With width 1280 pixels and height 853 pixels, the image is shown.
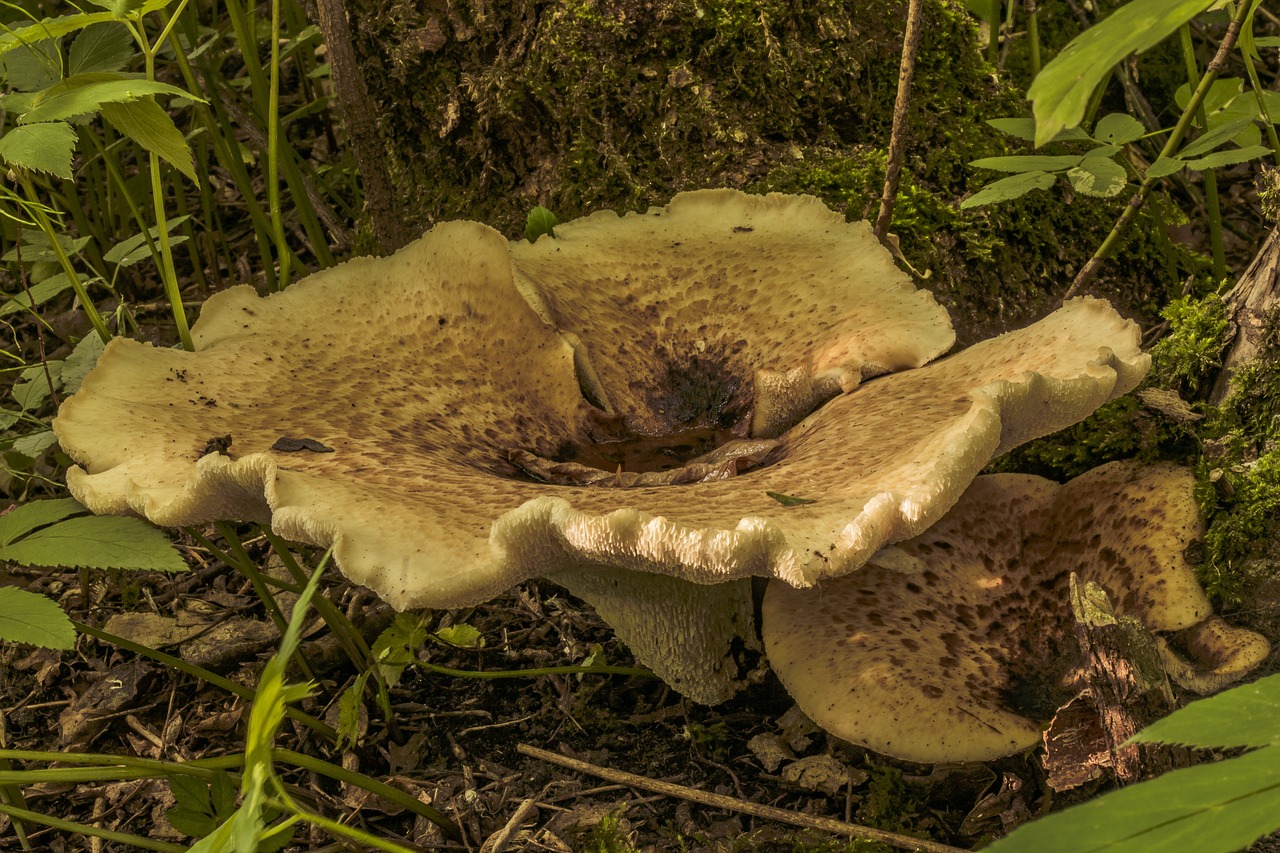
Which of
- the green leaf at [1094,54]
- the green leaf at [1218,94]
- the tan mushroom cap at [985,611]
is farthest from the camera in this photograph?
the green leaf at [1218,94]

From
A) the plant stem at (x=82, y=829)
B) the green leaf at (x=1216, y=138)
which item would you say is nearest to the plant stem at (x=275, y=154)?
the plant stem at (x=82, y=829)

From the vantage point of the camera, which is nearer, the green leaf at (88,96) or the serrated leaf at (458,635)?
the green leaf at (88,96)

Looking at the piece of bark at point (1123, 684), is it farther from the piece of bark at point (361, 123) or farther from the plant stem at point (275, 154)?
the piece of bark at point (361, 123)

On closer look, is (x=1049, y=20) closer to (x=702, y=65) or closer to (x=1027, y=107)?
(x=1027, y=107)

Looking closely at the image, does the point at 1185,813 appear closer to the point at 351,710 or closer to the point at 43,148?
the point at 351,710

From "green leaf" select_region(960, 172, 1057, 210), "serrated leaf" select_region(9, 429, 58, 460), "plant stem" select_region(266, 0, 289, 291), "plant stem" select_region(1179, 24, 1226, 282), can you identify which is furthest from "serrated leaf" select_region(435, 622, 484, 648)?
"plant stem" select_region(1179, 24, 1226, 282)

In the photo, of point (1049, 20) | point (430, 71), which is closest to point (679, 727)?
point (430, 71)
